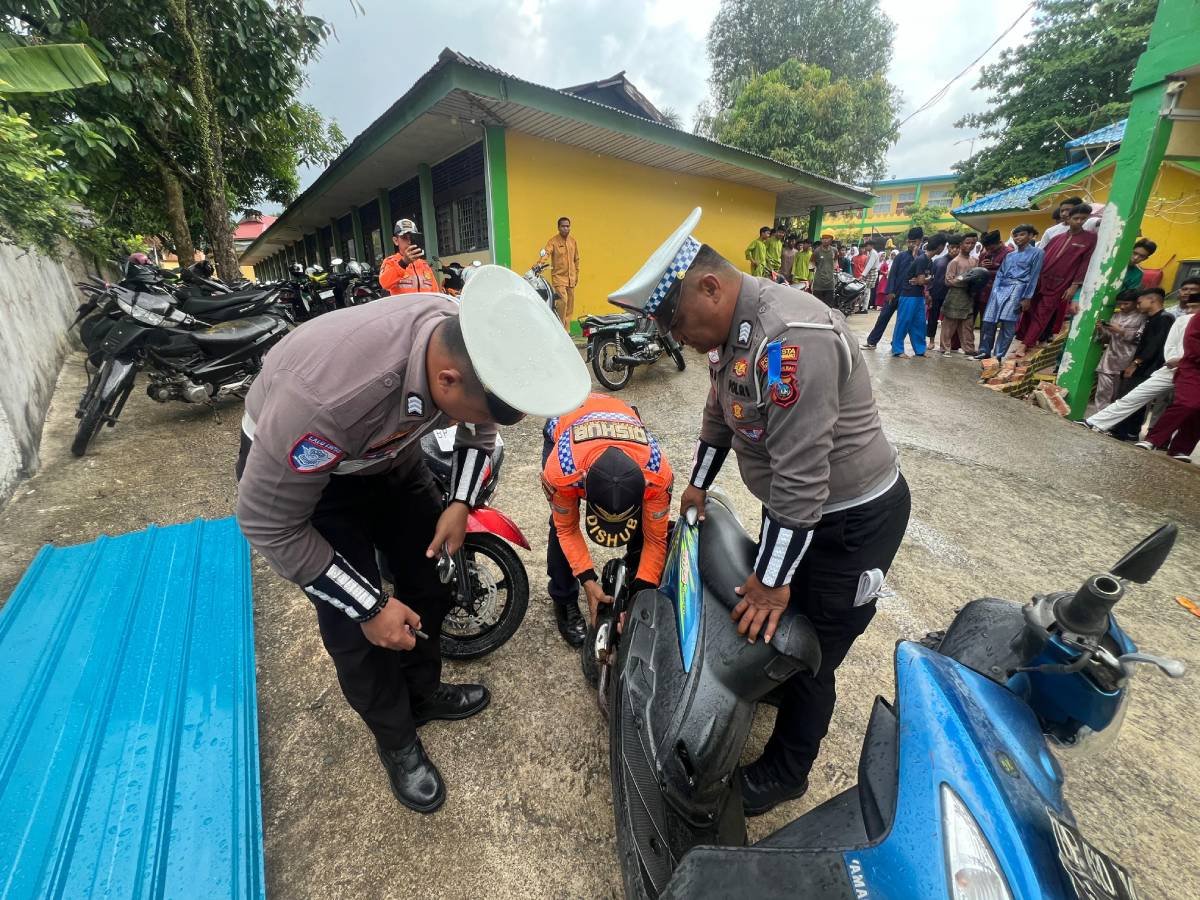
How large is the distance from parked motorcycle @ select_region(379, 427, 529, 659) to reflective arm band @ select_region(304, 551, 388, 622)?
0.73 metres

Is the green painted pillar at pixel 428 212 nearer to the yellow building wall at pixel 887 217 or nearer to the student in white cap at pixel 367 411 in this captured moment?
the student in white cap at pixel 367 411

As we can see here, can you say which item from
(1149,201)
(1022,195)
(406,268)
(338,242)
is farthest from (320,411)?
(1022,195)

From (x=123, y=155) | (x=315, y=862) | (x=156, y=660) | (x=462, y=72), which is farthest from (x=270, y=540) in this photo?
(x=123, y=155)

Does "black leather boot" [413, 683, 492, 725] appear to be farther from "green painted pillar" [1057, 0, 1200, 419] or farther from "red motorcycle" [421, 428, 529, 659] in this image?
"green painted pillar" [1057, 0, 1200, 419]

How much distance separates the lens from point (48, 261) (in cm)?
654

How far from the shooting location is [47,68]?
13.0ft

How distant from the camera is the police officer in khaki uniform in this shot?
127 centimetres

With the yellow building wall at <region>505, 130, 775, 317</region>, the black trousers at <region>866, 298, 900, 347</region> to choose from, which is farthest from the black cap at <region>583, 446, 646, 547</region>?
the black trousers at <region>866, 298, 900, 347</region>

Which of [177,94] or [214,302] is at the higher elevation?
[177,94]

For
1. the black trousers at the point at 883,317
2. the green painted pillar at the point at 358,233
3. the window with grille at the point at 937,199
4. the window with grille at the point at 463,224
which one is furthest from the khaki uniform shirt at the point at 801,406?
the window with grille at the point at 937,199

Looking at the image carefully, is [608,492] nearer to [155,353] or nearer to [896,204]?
[155,353]

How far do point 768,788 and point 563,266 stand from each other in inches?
278

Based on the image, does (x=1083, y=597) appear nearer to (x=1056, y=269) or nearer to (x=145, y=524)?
(x=145, y=524)

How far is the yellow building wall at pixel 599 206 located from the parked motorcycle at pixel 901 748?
6.81 meters
